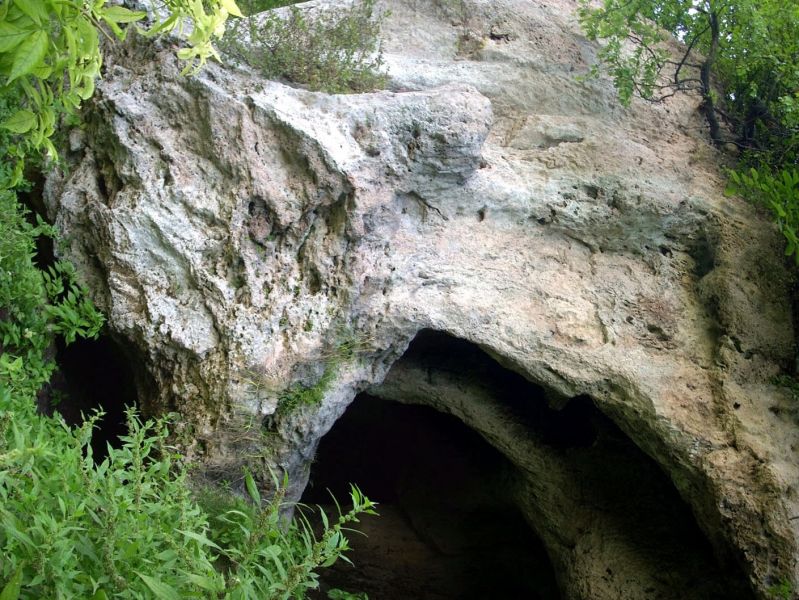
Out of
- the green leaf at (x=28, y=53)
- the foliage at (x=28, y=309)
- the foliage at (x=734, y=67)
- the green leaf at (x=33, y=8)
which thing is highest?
the foliage at (x=734, y=67)

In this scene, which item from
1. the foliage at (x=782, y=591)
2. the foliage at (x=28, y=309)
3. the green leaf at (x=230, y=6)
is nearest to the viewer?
the green leaf at (x=230, y=6)

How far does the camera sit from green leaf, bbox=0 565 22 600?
75.6 inches

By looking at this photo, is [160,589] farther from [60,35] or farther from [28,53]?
[60,35]

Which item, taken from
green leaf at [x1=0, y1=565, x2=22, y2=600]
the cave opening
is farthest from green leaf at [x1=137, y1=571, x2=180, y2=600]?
the cave opening

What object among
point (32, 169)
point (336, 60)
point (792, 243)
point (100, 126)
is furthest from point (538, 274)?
point (32, 169)

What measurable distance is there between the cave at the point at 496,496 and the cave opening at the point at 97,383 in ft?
5.12

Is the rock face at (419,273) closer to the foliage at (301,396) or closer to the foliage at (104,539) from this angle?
the foliage at (301,396)

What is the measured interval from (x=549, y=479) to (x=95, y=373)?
3.00 meters

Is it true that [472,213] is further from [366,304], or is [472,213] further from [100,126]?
[100,126]

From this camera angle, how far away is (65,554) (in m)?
2.21

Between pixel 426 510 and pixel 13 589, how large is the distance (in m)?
4.69

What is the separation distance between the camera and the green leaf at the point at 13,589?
1.92 m

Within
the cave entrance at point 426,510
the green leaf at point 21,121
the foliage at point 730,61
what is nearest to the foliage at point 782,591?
the cave entrance at point 426,510

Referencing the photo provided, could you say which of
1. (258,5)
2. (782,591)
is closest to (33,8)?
(258,5)
